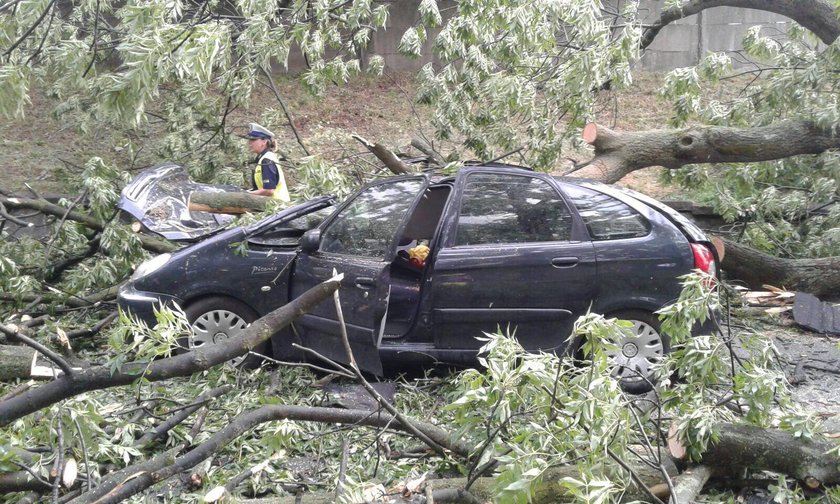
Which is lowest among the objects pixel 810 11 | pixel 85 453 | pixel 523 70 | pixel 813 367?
pixel 813 367

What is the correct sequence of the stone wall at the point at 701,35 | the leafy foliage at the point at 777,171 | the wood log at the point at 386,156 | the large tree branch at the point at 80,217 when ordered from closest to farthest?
the wood log at the point at 386,156
the large tree branch at the point at 80,217
the leafy foliage at the point at 777,171
the stone wall at the point at 701,35

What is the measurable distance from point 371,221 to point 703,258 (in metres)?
2.34

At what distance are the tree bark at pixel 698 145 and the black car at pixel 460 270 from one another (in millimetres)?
2239

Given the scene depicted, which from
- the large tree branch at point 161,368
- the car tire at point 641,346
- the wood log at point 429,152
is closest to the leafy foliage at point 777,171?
the wood log at point 429,152

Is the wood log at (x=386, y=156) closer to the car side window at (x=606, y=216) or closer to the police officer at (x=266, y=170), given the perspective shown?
the police officer at (x=266, y=170)

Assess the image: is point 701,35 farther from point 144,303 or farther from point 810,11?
point 144,303

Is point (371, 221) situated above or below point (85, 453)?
above

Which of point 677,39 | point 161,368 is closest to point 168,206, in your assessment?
point 161,368

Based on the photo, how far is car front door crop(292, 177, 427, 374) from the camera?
516cm

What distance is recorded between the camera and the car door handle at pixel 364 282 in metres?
5.18

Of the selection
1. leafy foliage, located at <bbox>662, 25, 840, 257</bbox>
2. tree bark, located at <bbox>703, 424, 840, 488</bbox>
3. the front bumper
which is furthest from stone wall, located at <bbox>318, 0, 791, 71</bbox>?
tree bark, located at <bbox>703, 424, 840, 488</bbox>

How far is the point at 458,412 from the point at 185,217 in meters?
4.08

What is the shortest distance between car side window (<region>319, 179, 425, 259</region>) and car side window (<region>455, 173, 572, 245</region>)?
1.42 ft

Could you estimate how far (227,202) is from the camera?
23.1ft
